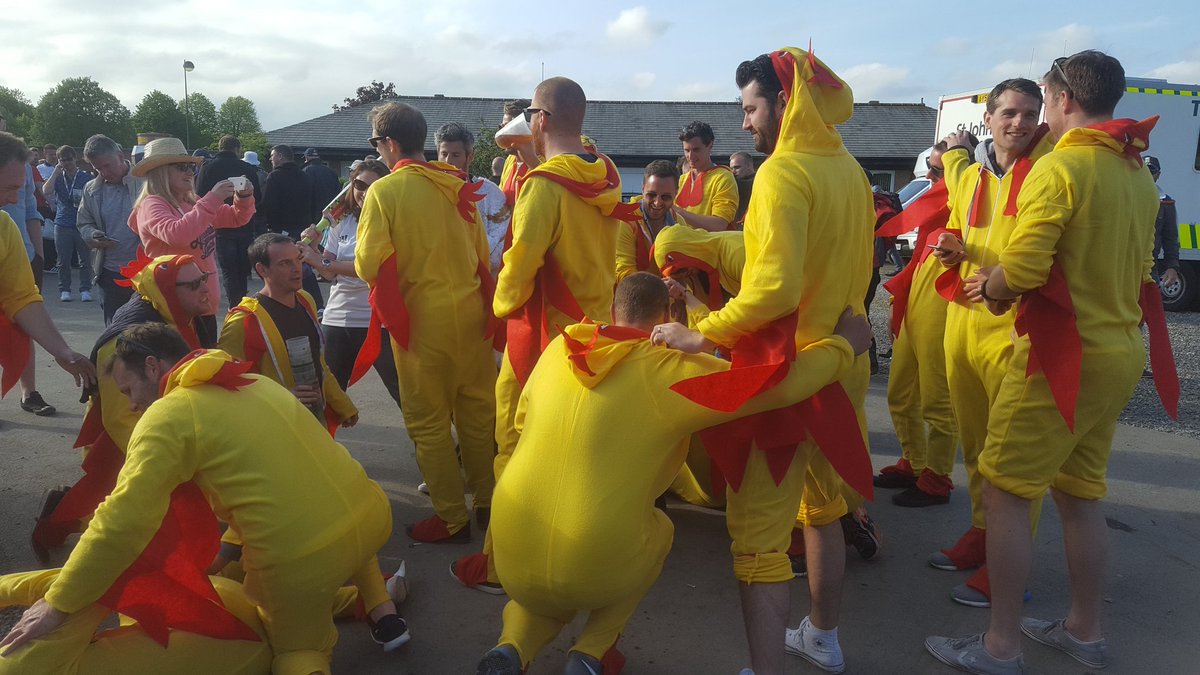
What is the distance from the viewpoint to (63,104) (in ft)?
206

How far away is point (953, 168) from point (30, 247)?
7.60m

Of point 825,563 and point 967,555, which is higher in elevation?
point 825,563

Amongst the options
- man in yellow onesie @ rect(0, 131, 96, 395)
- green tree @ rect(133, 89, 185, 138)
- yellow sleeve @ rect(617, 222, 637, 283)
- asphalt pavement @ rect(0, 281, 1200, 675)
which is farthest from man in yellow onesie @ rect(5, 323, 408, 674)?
green tree @ rect(133, 89, 185, 138)

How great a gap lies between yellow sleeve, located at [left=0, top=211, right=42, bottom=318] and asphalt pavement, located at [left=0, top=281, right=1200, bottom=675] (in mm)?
1128

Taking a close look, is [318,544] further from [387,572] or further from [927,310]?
[927,310]

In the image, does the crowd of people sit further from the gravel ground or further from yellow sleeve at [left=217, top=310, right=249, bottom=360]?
the gravel ground

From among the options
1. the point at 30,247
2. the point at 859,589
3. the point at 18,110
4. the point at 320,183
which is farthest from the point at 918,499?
the point at 18,110

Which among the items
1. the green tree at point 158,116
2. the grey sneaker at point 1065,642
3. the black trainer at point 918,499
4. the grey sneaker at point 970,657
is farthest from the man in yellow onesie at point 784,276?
the green tree at point 158,116

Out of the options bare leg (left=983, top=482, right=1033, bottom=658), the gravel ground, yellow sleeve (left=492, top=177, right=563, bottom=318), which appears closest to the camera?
bare leg (left=983, top=482, right=1033, bottom=658)

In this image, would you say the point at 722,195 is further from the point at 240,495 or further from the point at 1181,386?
the point at 1181,386

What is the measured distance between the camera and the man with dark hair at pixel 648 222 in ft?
14.5

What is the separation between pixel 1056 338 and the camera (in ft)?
8.77

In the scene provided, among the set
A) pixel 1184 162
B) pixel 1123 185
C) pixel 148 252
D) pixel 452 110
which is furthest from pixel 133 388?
pixel 452 110

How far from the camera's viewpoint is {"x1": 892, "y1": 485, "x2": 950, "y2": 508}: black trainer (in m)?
4.38
